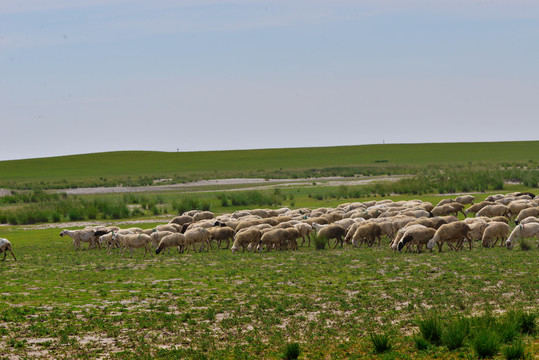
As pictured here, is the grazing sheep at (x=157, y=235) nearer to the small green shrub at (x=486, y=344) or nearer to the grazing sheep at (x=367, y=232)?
the grazing sheep at (x=367, y=232)

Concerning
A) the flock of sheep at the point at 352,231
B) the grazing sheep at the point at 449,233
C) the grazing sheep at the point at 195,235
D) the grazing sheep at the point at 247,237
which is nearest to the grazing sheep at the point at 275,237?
the flock of sheep at the point at 352,231

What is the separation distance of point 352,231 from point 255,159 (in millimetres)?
123207

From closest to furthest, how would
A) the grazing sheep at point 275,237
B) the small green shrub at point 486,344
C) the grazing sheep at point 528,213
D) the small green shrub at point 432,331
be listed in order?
the small green shrub at point 486,344, the small green shrub at point 432,331, the grazing sheep at point 275,237, the grazing sheep at point 528,213

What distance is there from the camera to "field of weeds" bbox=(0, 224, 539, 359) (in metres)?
10.6

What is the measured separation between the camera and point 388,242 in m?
25.4

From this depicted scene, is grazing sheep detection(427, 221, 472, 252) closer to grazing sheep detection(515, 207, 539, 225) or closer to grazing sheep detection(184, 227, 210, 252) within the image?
grazing sheep detection(515, 207, 539, 225)

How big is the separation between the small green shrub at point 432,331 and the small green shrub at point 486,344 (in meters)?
0.74

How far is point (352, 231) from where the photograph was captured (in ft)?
82.5

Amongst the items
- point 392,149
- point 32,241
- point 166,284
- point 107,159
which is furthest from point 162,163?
point 166,284

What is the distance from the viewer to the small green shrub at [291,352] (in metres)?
10.1

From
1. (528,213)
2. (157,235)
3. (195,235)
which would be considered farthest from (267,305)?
(528,213)

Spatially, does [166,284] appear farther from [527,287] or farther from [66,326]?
[527,287]

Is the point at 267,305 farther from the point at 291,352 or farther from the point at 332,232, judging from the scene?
the point at 332,232

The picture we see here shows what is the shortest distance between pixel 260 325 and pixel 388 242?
14187mm
